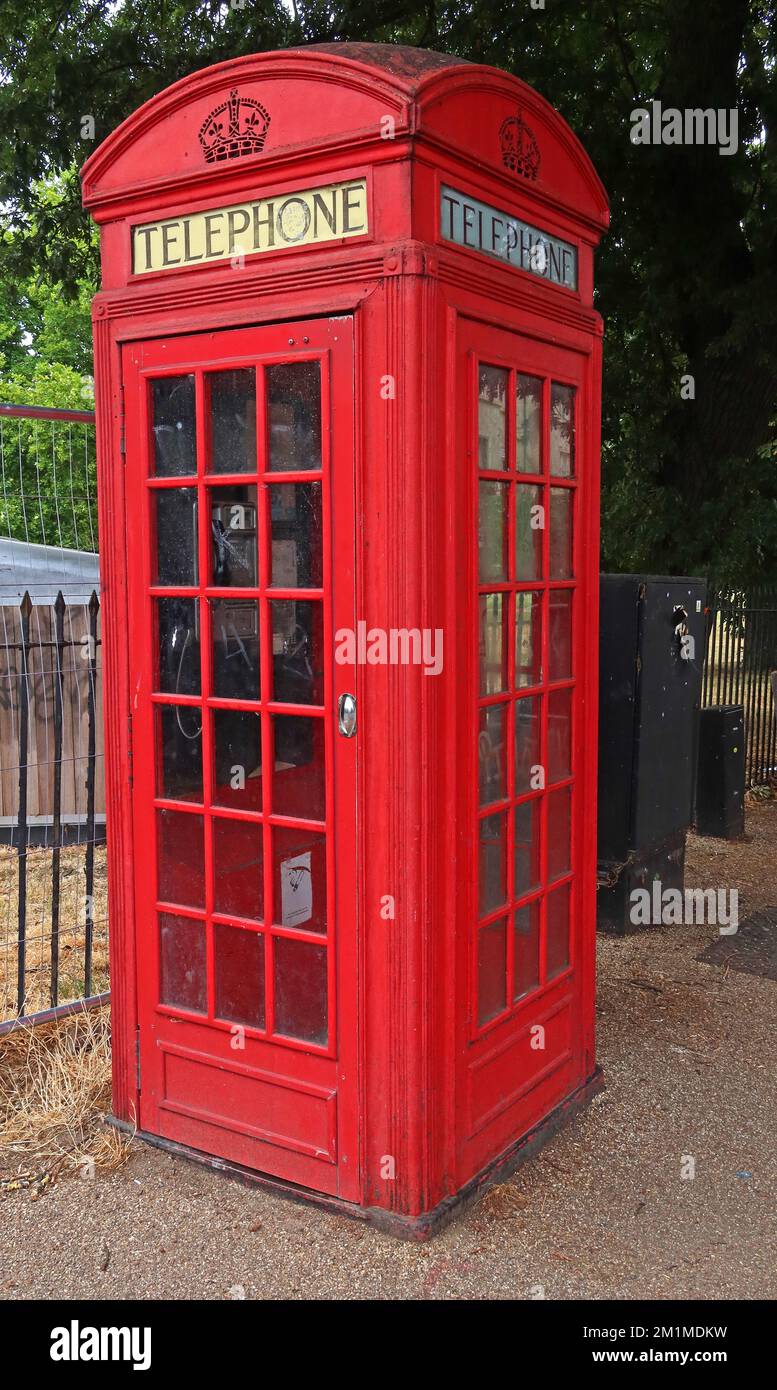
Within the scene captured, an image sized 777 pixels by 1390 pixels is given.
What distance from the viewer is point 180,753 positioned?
11.5 feet

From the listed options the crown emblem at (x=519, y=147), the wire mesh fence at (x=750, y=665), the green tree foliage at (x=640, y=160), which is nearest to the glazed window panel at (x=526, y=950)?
the crown emblem at (x=519, y=147)

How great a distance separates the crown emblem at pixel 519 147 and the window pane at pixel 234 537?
4.15 ft

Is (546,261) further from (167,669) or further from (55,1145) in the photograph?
(55,1145)

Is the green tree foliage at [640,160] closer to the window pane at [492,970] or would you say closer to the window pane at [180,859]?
the window pane at [492,970]

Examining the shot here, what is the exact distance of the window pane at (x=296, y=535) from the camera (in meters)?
→ 3.12

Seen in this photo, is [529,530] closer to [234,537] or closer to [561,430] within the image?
[561,430]

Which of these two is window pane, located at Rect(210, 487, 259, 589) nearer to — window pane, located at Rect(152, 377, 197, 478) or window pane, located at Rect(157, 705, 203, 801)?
window pane, located at Rect(152, 377, 197, 478)

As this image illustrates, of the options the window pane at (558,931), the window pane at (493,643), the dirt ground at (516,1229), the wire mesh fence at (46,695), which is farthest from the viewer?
the wire mesh fence at (46,695)

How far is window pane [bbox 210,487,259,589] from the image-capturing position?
10.7 feet

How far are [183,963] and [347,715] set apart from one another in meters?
1.07

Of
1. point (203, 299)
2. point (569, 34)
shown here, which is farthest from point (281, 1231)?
point (569, 34)

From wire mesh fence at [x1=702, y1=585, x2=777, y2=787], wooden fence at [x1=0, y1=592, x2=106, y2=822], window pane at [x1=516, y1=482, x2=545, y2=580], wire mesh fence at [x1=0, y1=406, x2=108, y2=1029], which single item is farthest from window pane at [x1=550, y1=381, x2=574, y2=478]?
wire mesh fence at [x1=702, y1=585, x2=777, y2=787]

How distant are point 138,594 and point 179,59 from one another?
7.68 metres

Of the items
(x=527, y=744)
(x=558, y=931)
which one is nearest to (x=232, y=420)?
(x=527, y=744)
